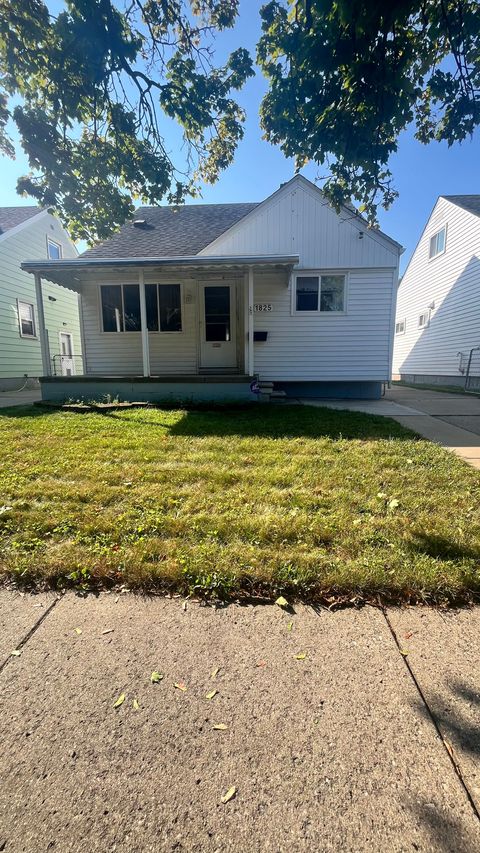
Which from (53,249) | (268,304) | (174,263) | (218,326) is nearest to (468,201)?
(268,304)

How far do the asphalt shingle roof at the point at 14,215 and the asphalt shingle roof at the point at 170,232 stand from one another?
514 cm

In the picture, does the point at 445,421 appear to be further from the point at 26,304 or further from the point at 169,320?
the point at 26,304

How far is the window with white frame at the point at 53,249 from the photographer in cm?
1617

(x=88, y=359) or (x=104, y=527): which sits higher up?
(x=88, y=359)

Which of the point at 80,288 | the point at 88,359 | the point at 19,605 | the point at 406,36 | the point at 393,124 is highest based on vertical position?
the point at 406,36

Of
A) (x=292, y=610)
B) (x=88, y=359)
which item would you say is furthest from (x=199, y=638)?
(x=88, y=359)

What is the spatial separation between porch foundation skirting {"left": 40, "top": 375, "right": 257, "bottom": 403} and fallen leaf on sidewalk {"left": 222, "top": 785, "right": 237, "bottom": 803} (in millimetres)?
7294

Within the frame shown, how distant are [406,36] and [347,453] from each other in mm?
4606

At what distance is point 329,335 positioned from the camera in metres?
10.2

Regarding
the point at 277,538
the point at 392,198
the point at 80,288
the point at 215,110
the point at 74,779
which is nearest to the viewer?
the point at 74,779

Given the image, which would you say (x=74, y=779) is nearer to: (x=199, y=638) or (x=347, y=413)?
(x=199, y=638)

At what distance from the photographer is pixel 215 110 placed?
5.61 metres

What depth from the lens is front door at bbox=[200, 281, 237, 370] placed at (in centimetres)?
1048

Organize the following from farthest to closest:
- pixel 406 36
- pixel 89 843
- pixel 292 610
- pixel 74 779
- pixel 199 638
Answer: pixel 406 36 < pixel 292 610 < pixel 199 638 < pixel 74 779 < pixel 89 843
